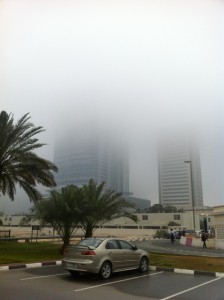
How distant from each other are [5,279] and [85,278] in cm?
254

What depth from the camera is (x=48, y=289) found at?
988cm

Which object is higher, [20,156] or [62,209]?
[20,156]

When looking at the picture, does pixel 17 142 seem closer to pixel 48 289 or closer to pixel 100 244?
pixel 100 244

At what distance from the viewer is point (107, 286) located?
10.6 metres

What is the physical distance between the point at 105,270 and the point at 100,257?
513mm

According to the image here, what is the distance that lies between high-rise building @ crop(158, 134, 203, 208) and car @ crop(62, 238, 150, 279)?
19.9 meters

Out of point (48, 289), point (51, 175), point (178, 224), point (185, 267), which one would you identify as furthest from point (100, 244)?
point (178, 224)

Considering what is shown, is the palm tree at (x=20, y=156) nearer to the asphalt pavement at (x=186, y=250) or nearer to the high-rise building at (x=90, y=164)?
the asphalt pavement at (x=186, y=250)

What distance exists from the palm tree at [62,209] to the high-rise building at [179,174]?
13.7m

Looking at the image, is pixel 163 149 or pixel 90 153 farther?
pixel 90 153

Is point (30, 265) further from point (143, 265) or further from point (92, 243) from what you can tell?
point (143, 265)

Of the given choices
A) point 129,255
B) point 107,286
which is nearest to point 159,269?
point 129,255

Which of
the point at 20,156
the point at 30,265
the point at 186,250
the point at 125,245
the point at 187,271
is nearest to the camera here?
the point at 125,245

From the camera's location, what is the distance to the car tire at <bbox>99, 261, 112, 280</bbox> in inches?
463
